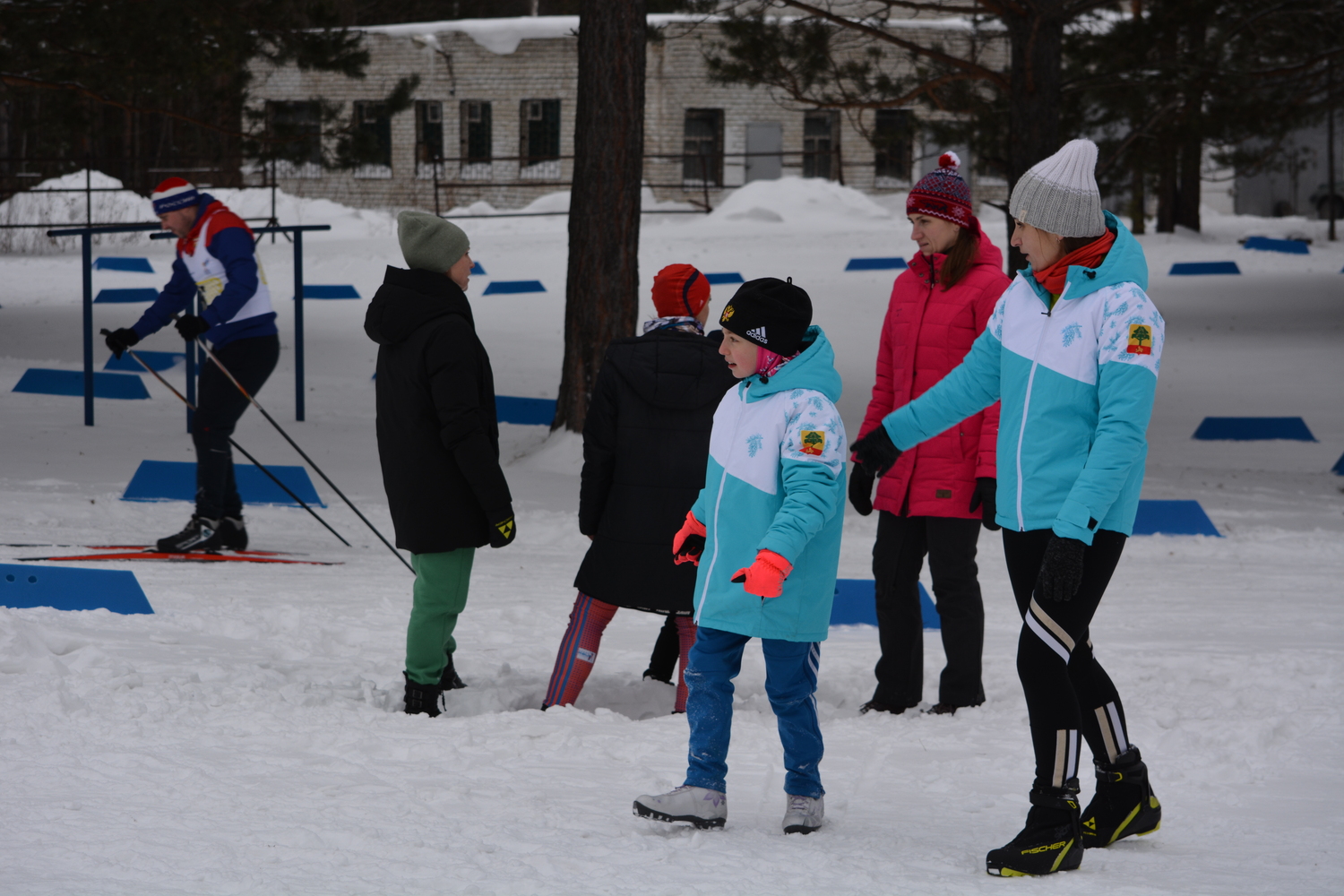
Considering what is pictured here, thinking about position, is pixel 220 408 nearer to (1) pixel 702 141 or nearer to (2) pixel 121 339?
(2) pixel 121 339

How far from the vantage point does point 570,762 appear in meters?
3.62

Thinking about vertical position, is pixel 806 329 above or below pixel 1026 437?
above

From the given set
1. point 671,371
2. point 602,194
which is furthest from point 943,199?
point 602,194

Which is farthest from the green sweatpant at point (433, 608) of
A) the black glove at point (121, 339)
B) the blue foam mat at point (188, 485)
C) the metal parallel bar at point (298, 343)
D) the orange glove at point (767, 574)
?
the metal parallel bar at point (298, 343)

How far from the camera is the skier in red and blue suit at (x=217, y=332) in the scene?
6.05 m

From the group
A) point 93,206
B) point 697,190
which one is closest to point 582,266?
point 93,206

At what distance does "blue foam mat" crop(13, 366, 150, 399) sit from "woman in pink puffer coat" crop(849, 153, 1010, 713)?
27.0 ft

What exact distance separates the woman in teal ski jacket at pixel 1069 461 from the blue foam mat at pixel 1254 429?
8.71 metres

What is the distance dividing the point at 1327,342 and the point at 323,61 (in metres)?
11.0

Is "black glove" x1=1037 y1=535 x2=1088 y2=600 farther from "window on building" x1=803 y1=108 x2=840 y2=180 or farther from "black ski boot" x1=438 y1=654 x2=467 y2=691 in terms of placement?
"window on building" x1=803 y1=108 x2=840 y2=180

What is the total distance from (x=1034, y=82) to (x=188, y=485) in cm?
710

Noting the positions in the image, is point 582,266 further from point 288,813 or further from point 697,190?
point 697,190

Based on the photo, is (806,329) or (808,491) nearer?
(808,491)

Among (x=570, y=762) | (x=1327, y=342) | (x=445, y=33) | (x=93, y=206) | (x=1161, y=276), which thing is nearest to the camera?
(x=570, y=762)
